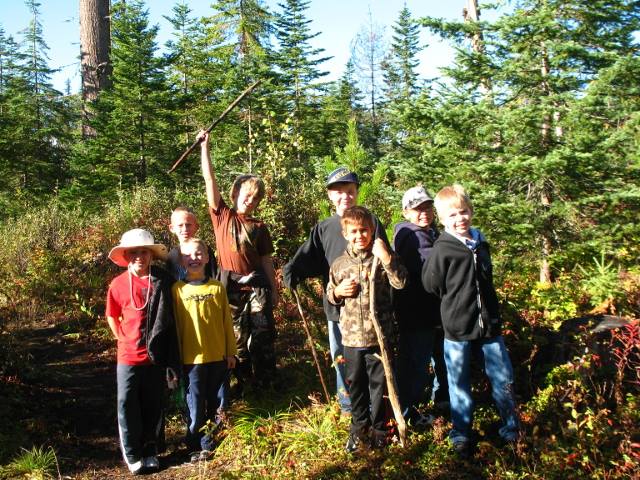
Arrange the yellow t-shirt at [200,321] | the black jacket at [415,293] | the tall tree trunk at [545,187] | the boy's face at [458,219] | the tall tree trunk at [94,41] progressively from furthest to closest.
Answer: the tall tree trunk at [94,41], the tall tree trunk at [545,187], the yellow t-shirt at [200,321], the black jacket at [415,293], the boy's face at [458,219]

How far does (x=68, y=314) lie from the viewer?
7.71 meters

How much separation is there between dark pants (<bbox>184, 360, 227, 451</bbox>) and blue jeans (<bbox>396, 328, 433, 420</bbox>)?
59.1 inches

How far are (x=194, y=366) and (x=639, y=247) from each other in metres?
5.07

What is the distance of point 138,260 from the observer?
4070mm

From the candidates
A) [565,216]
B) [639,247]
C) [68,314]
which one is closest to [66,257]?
[68,314]

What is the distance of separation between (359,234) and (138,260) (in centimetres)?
189

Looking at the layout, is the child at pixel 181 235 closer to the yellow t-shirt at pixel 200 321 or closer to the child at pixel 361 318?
the yellow t-shirt at pixel 200 321

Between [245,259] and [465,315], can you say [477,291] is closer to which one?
[465,315]

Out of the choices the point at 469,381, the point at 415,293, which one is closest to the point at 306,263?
the point at 415,293

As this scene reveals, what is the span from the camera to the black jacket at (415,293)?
3793mm

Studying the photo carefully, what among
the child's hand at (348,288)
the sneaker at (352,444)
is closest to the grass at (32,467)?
the sneaker at (352,444)

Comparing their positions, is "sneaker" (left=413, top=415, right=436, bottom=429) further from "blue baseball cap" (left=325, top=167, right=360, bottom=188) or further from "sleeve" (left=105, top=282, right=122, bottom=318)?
"sleeve" (left=105, top=282, right=122, bottom=318)

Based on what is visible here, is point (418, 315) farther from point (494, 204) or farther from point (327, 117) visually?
point (327, 117)

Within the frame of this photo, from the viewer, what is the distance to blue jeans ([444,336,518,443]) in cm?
343
